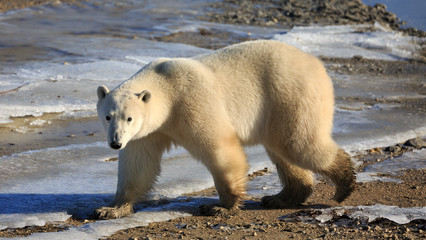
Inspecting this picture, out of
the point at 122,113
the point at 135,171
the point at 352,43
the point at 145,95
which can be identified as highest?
the point at 145,95

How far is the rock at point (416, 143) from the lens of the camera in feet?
23.4

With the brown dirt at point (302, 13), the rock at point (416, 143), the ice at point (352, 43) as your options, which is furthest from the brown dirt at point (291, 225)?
the brown dirt at point (302, 13)

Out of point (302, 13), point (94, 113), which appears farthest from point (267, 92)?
point (302, 13)

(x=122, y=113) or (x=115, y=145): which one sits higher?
(x=122, y=113)

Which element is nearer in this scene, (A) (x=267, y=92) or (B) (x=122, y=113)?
(B) (x=122, y=113)

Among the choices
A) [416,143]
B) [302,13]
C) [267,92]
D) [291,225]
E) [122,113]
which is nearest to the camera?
[122,113]

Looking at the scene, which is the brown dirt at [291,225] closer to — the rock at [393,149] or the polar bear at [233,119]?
the polar bear at [233,119]

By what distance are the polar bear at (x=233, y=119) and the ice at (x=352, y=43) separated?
844 centimetres

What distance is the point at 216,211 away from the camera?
4.91 meters

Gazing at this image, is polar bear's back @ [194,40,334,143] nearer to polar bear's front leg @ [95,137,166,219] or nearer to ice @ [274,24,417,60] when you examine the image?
polar bear's front leg @ [95,137,166,219]

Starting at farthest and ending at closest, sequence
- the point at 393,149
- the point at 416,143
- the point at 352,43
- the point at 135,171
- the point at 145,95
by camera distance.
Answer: the point at 352,43 → the point at 416,143 → the point at 393,149 → the point at 135,171 → the point at 145,95

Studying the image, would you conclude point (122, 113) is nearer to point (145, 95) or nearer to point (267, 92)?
point (145, 95)

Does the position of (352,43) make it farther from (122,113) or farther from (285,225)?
(122,113)

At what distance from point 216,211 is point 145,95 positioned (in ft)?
3.63
